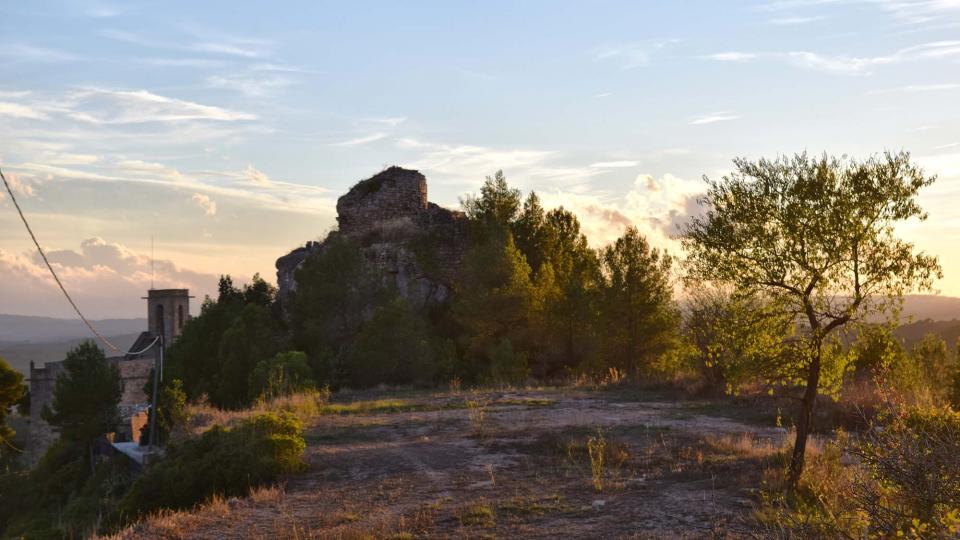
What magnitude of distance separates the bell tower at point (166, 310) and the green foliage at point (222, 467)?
228 ft

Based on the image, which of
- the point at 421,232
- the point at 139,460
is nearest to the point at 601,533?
the point at 139,460

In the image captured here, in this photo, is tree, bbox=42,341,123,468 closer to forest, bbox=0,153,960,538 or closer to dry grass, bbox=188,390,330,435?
forest, bbox=0,153,960,538

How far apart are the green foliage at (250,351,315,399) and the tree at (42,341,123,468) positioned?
22.7m

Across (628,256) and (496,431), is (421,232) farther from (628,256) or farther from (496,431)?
(496,431)

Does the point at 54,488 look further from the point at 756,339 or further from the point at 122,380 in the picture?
the point at 756,339

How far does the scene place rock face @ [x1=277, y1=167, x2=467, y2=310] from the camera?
1924 inches

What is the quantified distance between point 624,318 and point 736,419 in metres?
14.4

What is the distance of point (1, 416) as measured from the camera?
64188mm

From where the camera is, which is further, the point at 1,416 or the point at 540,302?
the point at 1,416

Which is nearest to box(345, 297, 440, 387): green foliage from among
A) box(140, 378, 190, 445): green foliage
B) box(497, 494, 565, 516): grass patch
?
box(140, 378, 190, 445): green foliage

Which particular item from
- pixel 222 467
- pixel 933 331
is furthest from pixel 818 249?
pixel 933 331

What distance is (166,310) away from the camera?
3199 inches

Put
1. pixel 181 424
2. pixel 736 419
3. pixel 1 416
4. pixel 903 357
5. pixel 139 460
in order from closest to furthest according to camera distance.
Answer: pixel 736 419
pixel 181 424
pixel 903 357
pixel 139 460
pixel 1 416

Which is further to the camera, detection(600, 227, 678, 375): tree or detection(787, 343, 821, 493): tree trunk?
detection(600, 227, 678, 375): tree
